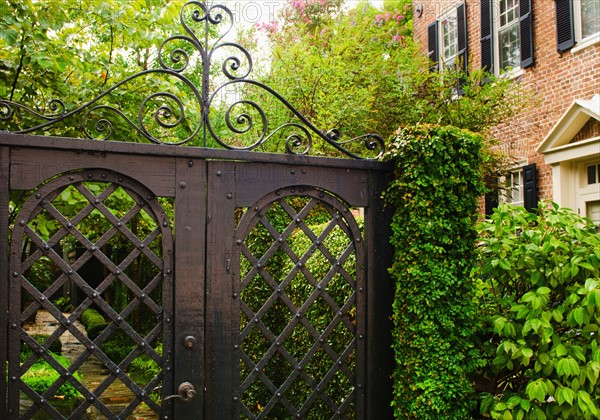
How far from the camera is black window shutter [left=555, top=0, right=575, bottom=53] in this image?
1119cm

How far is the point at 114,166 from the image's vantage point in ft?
12.1

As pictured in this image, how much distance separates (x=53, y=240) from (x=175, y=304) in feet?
2.53

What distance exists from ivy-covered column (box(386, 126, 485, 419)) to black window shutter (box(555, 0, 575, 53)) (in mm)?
8146

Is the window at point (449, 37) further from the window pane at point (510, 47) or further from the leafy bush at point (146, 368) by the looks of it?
the leafy bush at point (146, 368)

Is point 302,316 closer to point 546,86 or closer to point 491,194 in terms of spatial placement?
point 491,194

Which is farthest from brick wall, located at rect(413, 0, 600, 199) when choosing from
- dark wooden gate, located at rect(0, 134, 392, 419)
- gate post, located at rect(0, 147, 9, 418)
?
gate post, located at rect(0, 147, 9, 418)

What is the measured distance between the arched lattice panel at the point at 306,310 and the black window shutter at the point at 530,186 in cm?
523

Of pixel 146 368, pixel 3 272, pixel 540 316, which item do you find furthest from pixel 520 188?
pixel 3 272

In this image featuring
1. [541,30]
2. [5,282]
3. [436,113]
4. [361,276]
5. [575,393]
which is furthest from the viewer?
[541,30]

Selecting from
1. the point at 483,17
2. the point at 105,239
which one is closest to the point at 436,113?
the point at 483,17

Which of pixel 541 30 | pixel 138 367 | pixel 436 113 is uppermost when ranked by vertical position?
pixel 541 30

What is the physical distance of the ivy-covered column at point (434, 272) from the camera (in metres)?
4.10

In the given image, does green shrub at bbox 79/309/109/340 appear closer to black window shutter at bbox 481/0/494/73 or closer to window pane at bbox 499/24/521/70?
black window shutter at bbox 481/0/494/73

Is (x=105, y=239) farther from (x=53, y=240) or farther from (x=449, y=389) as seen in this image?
(x=449, y=389)
